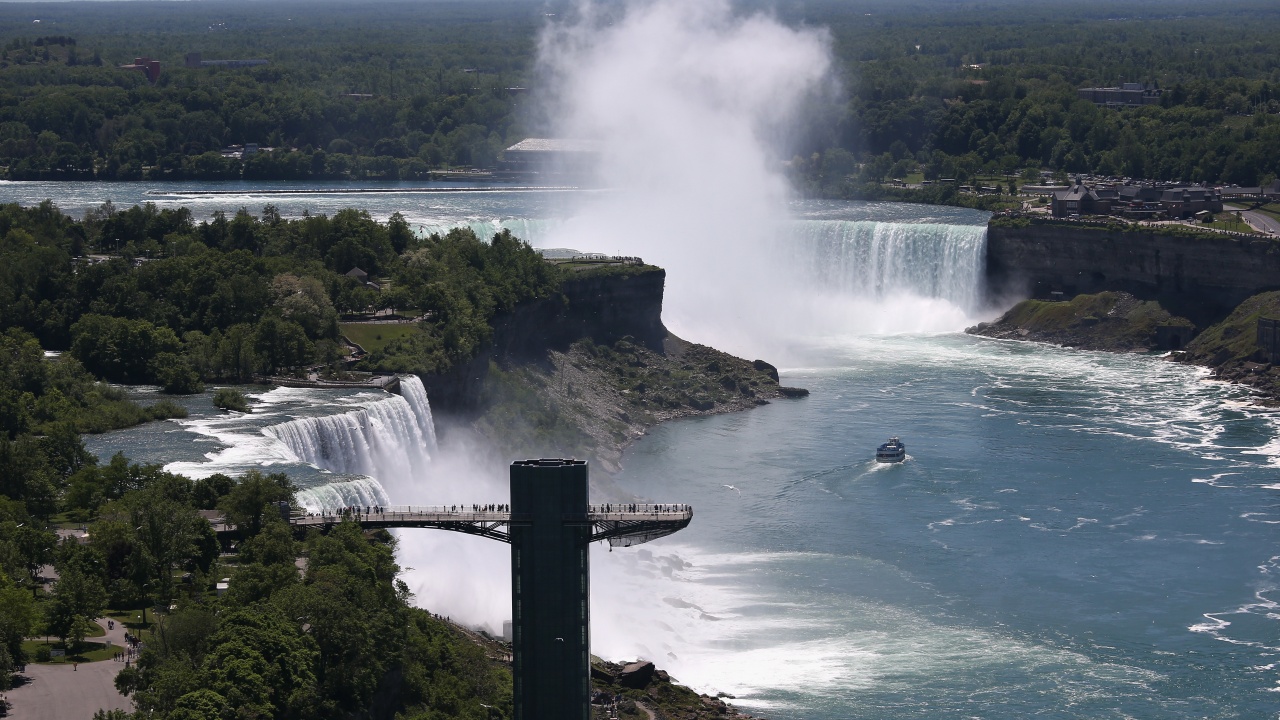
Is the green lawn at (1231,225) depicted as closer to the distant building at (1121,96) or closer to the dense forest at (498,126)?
the dense forest at (498,126)

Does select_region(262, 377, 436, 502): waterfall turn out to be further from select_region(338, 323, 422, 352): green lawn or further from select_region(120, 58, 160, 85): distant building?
select_region(120, 58, 160, 85): distant building

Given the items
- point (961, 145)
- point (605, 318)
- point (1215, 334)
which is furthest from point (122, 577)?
point (961, 145)

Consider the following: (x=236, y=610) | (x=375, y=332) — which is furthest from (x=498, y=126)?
(x=236, y=610)

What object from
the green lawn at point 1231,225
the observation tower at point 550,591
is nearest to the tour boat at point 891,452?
the observation tower at point 550,591

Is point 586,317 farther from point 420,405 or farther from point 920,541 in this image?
point 920,541

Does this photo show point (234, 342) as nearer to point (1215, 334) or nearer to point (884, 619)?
point (884, 619)
